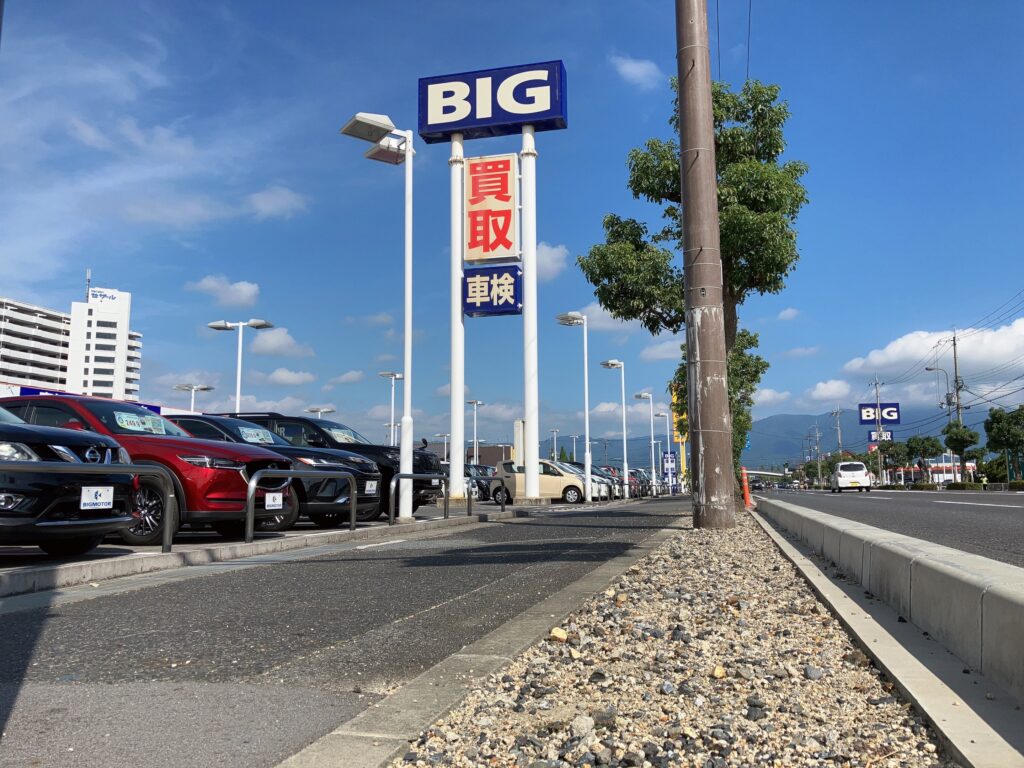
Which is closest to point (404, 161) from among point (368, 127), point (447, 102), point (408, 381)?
point (368, 127)

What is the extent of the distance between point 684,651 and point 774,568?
3.12 metres

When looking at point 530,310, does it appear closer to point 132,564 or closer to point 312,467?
point 312,467

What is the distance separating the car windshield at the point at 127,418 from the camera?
855 centimetres

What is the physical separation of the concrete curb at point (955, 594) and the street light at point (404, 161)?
869 cm

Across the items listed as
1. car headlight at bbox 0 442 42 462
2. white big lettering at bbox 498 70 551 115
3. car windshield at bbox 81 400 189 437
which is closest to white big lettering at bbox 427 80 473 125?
white big lettering at bbox 498 70 551 115

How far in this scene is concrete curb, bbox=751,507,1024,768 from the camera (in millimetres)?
2176

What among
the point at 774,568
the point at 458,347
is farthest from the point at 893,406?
the point at 774,568

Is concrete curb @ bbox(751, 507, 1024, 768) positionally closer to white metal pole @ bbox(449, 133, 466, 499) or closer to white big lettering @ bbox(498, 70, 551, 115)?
white metal pole @ bbox(449, 133, 466, 499)

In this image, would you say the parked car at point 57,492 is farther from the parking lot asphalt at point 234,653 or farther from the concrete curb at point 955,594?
the concrete curb at point 955,594

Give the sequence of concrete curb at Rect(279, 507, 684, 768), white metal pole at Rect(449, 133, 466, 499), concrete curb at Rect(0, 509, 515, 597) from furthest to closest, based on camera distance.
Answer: white metal pole at Rect(449, 133, 466, 499)
concrete curb at Rect(0, 509, 515, 597)
concrete curb at Rect(279, 507, 684, 768)

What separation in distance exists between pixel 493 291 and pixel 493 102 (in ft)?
20.4

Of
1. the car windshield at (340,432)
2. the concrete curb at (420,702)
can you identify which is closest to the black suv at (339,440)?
the car windshield at (340,432)

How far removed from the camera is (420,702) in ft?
9.30

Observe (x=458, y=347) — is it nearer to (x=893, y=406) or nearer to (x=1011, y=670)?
(x=1011, y=670)
